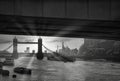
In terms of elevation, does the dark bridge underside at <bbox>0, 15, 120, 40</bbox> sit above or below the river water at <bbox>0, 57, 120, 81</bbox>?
above

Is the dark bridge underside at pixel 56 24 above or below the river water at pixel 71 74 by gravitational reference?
above

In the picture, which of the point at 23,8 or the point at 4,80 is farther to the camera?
the point at 4,80

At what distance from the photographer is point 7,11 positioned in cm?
1745

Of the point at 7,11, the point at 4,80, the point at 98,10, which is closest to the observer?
Answer: the point at 7,11

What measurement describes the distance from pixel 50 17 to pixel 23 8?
2.94m

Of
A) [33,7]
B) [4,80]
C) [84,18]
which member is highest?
[33,7]

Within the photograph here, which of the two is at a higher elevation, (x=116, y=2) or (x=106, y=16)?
(x=116, y=2)

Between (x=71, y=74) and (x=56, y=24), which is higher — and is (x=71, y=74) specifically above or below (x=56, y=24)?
below

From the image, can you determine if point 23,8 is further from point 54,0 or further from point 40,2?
point 54,0

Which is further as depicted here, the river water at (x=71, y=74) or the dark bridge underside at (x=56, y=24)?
the river water at (x=71, y=74)

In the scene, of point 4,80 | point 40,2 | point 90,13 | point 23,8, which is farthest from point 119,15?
point 4,80

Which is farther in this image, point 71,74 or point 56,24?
point 71,74

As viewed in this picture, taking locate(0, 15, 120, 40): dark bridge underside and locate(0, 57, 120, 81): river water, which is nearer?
locate(0, 15, 120, 40): dark bridge underside

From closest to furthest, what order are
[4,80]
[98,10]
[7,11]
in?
[7,11]
[98,10]
[4,80]
